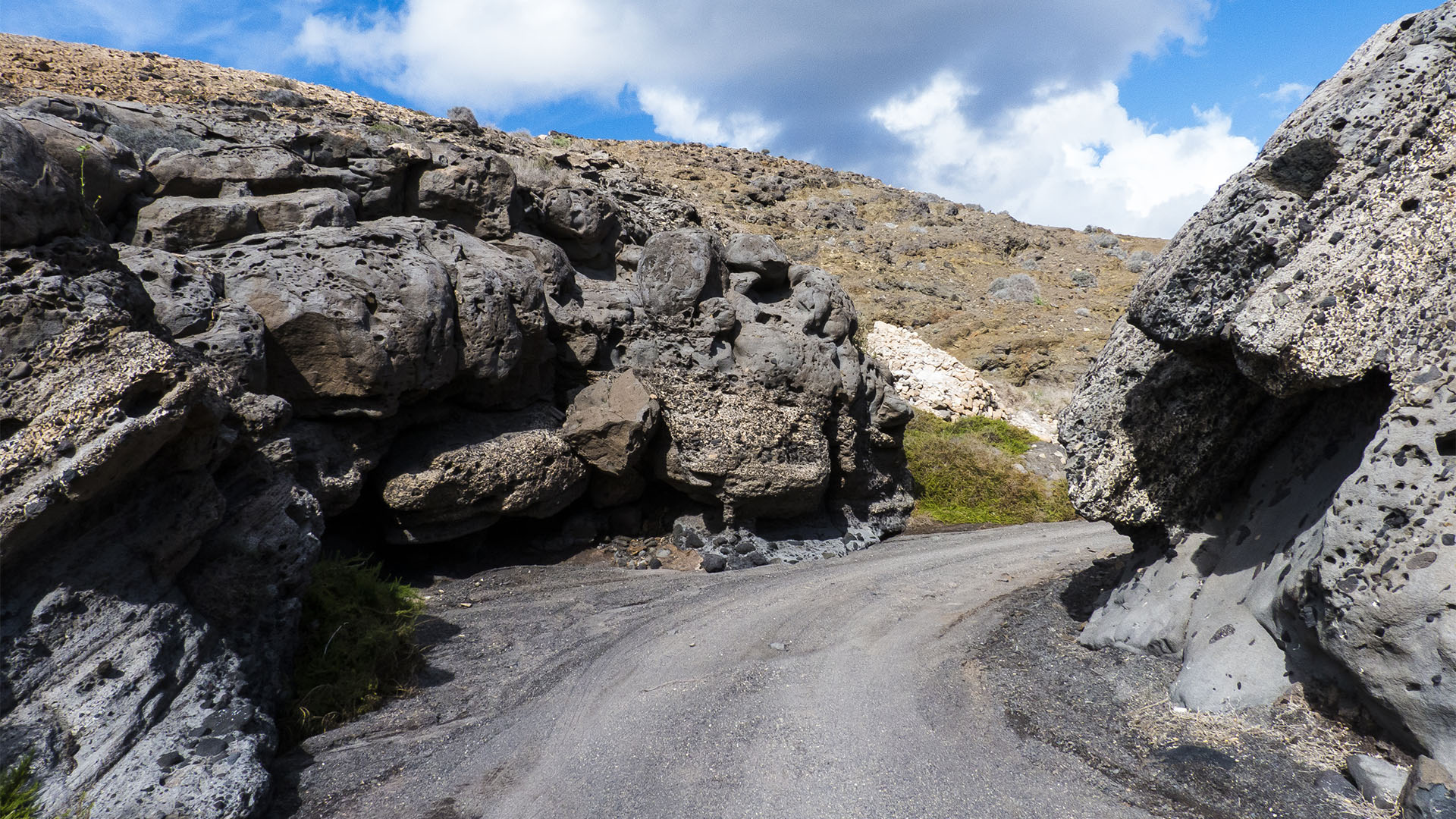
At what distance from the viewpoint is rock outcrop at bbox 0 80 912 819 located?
5.14 metres

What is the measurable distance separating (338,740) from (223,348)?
179 inches

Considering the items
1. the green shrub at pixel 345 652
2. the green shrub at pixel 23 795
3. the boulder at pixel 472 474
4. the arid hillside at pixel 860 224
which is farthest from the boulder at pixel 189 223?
the green shrub at pixel 23 795

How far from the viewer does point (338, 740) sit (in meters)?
6.55

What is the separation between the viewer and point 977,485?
60.4 feet

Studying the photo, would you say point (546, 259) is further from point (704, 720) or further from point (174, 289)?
point (704, 720)

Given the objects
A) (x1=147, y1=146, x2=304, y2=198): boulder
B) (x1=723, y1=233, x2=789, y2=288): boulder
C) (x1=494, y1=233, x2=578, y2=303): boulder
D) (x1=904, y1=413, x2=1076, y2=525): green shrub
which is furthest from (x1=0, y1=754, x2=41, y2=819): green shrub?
(x1=904, y1=413, x2=1076, y2=525): green shrub

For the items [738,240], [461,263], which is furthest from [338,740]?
[738,240]

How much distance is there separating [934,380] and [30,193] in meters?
24.4

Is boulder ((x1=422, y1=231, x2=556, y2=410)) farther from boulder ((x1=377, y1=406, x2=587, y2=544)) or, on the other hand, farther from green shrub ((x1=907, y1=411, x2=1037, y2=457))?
green shrub ((x1=907, y1=411, x2=1037, y2=457))

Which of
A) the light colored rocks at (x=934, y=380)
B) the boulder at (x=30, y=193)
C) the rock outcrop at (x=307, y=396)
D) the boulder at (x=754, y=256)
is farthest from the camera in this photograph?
the light colored rocks at (x=934, y=380)

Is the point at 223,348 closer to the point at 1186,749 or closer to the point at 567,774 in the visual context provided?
the point at 567,774

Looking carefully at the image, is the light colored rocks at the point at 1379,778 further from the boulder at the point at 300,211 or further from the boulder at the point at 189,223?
the boulder at the point at 189,223

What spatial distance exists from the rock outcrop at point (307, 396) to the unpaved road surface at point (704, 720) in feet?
4.20

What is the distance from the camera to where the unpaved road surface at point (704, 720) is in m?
5.27
